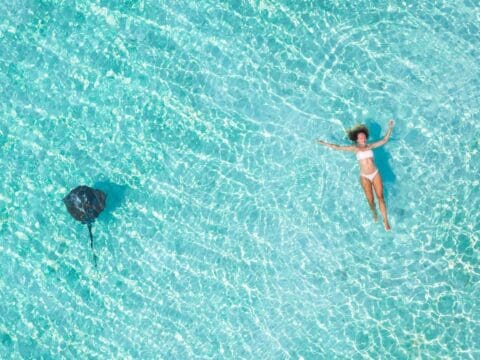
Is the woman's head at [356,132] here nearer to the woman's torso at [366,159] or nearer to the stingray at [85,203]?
the woman's torso at [366,159]

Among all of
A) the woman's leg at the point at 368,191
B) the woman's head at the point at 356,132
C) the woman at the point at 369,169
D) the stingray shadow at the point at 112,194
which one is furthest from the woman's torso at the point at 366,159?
the stingray shadow at the point at 112,194

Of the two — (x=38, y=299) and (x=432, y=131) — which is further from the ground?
(x=432, y=131)

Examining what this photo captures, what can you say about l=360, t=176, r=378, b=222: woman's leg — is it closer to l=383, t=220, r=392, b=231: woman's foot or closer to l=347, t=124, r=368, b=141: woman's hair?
l=383, t=220, r=392, b=231: woman's foot

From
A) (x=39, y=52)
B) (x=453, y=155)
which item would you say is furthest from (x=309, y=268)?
(x=39, y=52)

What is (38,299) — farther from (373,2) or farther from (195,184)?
(373,2)

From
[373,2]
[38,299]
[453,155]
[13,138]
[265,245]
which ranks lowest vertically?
[38,299]

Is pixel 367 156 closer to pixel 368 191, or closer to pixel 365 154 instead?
pixel 365 154
